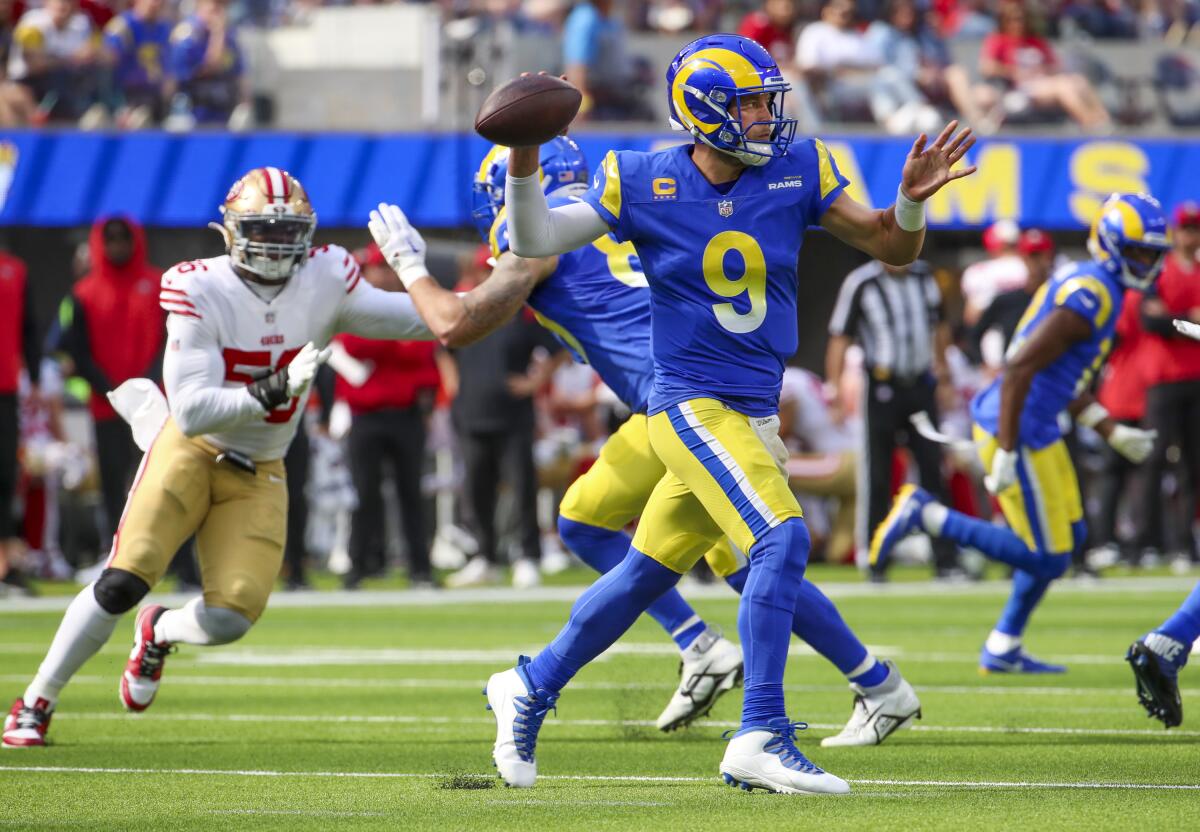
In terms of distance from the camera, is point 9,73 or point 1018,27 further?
point 1018,27

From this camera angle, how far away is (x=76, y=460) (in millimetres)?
14648

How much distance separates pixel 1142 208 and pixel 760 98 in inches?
128

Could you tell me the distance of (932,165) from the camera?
5180mm

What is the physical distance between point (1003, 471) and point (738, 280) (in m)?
3.16

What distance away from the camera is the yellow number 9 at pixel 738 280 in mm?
5285

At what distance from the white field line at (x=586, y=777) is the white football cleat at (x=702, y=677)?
0.97 m

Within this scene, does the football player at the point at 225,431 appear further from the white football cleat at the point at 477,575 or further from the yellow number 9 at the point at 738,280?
the white football cleat at the point at 477,575

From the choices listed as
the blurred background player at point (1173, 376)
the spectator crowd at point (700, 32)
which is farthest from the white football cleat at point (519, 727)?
the spectator crowd at point (700, 32)

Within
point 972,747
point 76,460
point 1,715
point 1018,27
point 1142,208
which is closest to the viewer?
point 972,747

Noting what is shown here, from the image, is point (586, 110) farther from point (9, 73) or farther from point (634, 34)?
point (9, 73)

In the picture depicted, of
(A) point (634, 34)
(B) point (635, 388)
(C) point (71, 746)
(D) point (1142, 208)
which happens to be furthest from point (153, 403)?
(A) point (634, 34)

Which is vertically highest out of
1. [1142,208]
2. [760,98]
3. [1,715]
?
[760,98]

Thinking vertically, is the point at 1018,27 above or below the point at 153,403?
below

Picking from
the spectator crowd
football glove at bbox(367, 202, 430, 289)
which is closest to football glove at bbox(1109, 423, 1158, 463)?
football glove at bbox(367, 202, 430, 289)
